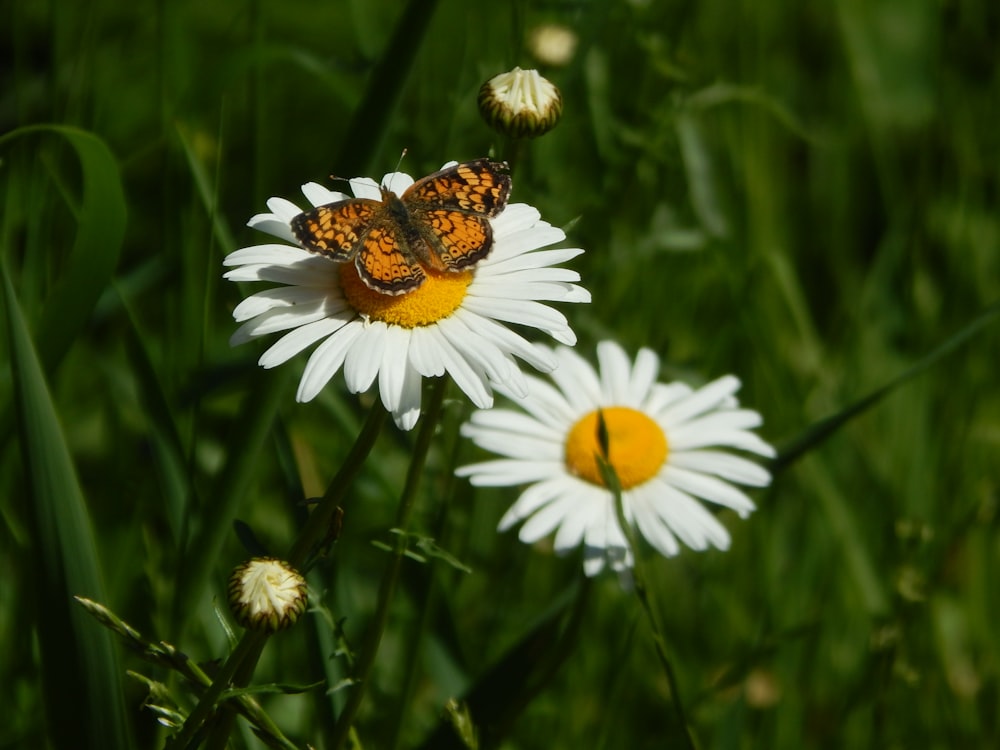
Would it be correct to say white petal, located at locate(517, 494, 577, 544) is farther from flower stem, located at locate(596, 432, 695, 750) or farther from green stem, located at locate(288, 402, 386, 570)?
green stem, located at locate(288, 402, 386, 570)

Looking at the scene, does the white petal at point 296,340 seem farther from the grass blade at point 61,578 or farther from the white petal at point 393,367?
the grass blade at point 61,578

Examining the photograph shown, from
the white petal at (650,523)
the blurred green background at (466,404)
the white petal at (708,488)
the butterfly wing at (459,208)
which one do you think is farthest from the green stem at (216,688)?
the white petal at (708,488)

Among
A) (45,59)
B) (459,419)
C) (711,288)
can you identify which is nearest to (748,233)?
(711,288)

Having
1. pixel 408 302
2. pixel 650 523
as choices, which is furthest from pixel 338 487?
pixel 650 523

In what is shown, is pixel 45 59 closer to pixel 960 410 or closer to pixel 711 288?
pixel 711 288

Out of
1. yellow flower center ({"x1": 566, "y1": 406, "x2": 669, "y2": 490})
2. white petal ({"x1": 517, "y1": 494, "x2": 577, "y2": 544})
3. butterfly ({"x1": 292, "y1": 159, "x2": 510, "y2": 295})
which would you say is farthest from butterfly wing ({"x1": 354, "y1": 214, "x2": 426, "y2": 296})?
yellow flower center ({"x1": 566, "y1": 406, "x2": 669, "y2": 490})

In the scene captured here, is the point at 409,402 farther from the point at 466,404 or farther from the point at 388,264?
the point at 466,404
